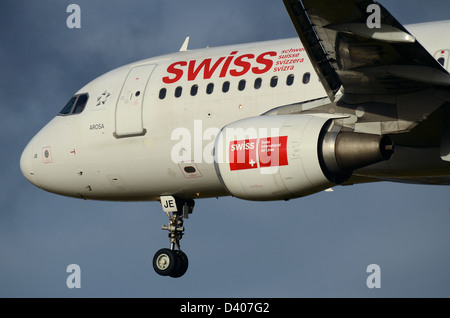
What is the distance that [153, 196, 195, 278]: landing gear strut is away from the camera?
886 inches

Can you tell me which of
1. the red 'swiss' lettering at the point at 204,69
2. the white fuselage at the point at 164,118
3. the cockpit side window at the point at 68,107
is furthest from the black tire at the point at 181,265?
the cockpit side window at the point at 68,107

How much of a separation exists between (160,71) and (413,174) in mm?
6938

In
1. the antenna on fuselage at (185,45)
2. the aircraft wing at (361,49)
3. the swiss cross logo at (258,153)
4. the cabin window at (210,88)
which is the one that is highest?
the antenna on fuselage at (185,45)

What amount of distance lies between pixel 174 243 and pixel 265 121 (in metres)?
6.38

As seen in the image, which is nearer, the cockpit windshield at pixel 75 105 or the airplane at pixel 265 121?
the airplane at pixel 265 121

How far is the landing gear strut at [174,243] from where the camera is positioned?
22.5 m

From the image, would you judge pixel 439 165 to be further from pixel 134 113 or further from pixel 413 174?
pixel 134 113

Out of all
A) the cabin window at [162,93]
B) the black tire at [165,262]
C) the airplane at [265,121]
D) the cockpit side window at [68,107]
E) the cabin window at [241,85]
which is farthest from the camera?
the cockpit side window at [68,107]

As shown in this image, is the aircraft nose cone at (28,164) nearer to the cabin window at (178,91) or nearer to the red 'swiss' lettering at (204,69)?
the cabin window at (178,91)

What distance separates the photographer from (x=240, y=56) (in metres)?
21.1

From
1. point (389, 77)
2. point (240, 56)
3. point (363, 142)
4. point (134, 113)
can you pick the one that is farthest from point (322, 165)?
point (134, 113)

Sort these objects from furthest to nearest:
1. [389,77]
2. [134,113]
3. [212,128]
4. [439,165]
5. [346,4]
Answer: [134,113] → [212,128] → [439,165] → [389,77] → [346,4]

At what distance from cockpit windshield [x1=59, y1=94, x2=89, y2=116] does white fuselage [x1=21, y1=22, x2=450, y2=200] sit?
17 centimetres

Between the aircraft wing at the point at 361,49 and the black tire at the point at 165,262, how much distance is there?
6819 millimetres
